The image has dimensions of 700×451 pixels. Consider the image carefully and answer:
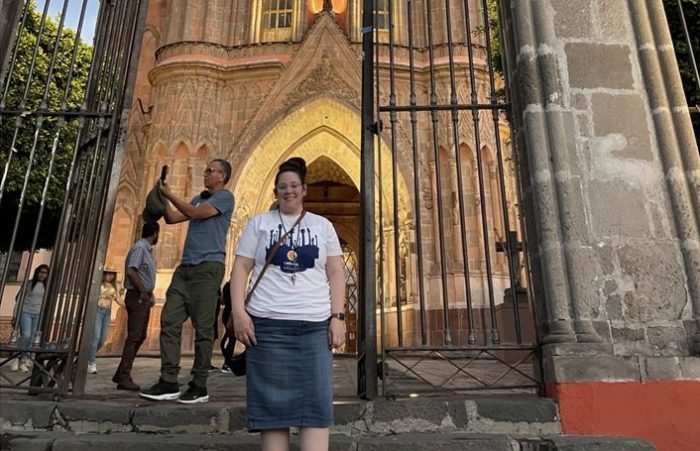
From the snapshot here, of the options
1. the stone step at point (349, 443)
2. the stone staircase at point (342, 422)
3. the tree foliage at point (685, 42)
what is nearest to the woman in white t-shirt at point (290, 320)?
the stone step at point (349, 443)

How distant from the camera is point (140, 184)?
13.9m

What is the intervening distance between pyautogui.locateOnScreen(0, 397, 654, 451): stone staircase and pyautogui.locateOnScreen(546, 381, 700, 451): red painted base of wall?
0.42 ft

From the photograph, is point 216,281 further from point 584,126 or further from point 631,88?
point 631,88

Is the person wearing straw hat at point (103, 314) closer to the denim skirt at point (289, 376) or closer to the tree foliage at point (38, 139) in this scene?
the tree foliage at point (38, 139)

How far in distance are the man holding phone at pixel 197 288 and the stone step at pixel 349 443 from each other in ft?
2.19

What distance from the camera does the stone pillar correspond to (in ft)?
10.6

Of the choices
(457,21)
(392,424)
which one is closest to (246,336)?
(392,424)

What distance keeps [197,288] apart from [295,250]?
1.72 metres

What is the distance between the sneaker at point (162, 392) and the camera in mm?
Result: 3574

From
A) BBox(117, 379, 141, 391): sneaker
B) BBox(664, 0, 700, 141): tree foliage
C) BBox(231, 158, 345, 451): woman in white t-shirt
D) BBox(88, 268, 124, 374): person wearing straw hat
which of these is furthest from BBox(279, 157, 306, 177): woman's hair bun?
BBox(664, 0, 700, 141): tree foliage

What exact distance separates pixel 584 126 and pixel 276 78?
11572 mm

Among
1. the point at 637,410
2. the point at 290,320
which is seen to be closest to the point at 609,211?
the point at 637,410

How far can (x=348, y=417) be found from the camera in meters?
3.19

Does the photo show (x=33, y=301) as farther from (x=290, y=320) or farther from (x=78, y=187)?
(x=290, y=320)
